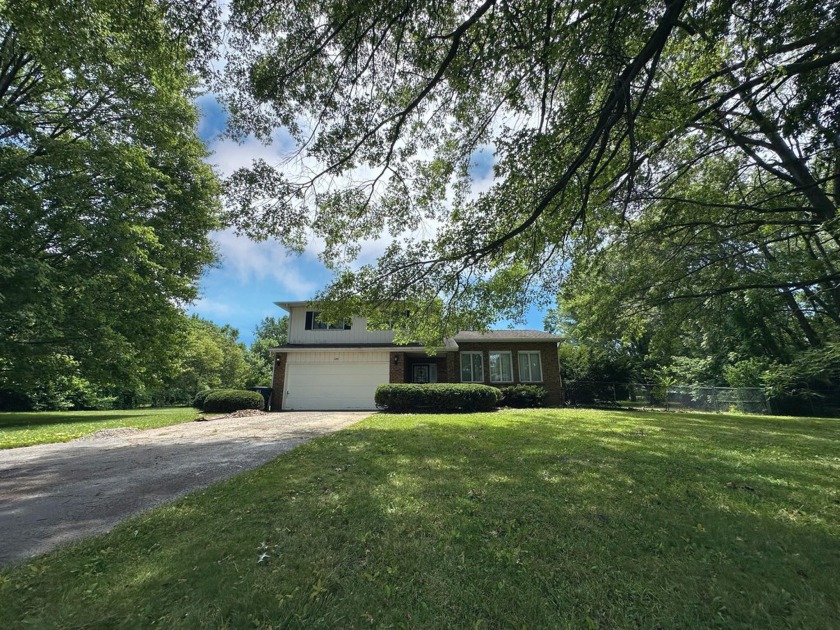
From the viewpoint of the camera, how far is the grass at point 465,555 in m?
2.11

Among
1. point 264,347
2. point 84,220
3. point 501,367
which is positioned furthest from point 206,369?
point 501,367

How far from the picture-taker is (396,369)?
15969 millimetres

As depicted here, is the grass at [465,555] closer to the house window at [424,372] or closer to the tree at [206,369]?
the house window at [424,372]

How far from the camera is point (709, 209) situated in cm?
930

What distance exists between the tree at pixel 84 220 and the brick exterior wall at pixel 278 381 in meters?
A: 4.09

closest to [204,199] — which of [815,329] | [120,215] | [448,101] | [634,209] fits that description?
[120,215]

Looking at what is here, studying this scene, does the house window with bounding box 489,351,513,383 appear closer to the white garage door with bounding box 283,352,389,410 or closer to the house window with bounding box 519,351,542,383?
the house window with bounding box 519,351,542,383

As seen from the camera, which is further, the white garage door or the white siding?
the white siding

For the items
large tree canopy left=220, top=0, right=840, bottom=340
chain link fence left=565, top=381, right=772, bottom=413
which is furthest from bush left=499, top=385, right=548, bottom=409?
large tree canopy left=220, top=0, right=840, bottom=340

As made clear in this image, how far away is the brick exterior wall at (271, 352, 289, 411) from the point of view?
52.6 feet

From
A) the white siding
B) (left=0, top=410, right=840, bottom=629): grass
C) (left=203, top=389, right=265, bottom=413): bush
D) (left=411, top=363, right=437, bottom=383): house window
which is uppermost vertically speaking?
the white siding

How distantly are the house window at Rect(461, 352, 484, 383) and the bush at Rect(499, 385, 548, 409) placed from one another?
162 cm

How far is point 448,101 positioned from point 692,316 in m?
10.2

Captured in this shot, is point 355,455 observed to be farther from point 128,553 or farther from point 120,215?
point 120,215
